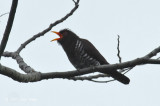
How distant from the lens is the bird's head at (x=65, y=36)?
238 inches

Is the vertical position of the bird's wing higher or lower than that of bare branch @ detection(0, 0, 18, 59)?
lower

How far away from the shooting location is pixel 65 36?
20.4 ft

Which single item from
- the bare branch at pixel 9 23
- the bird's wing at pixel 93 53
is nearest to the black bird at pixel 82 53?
the bird's wing at pixel 93 53

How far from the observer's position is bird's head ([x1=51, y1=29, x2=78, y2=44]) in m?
6.05

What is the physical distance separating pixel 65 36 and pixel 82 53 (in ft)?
2.29

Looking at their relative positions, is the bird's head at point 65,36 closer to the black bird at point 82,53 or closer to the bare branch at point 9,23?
the black bird at point 82,53

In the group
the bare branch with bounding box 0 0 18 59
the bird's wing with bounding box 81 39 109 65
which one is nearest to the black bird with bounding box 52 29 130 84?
the bird's wing with bounding box 81 39 109 65

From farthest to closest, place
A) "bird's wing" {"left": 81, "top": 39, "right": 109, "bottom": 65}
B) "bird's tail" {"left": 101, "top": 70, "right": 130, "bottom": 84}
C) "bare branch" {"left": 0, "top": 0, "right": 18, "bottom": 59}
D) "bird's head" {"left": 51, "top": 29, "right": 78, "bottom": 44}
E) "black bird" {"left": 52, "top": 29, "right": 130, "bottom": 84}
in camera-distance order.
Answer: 1. "bird's head" {"left": 51, "top": 29, "right": 78, "bottom": 44}
2. "bird's wing" {"left": 81, "top": 39, "right": 109, "bottom": 65}
3. "black bird" {"left": 52, "top": 29, "right": 130, "bottom": 84}
4. "bird's tail" {"left": 101, "top": 70, "right": 130, "bottom": 84}
5. "bare branch" {"left": 0, "top": 0, "right": 18, "bottom": 59}

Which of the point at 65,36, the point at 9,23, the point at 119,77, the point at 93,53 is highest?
the point at 9,23

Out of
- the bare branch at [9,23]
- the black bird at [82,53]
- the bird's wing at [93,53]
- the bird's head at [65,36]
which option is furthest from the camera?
the bird's head at [65,36]

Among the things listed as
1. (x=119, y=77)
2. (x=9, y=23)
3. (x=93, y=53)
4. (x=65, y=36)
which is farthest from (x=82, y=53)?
(x=9, y=23)

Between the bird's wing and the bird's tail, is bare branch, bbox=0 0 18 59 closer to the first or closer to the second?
the bird's tail

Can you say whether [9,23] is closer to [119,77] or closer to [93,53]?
[119,77]

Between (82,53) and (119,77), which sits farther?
(82,53)
